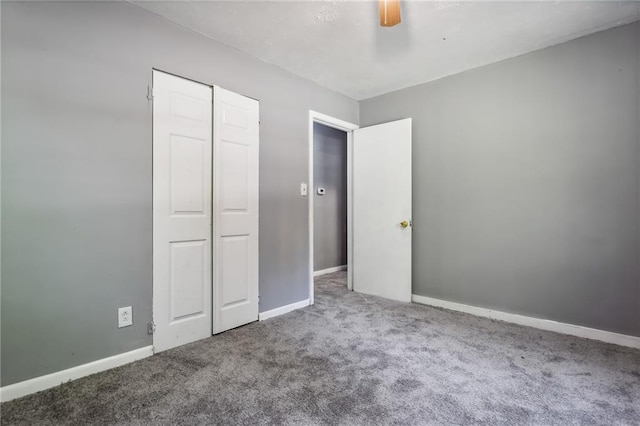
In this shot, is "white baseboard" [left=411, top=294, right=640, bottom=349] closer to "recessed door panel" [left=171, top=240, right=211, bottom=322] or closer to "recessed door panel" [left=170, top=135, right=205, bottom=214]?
"recessed door panel" [left=171, top=240, right=211, bottom=322]

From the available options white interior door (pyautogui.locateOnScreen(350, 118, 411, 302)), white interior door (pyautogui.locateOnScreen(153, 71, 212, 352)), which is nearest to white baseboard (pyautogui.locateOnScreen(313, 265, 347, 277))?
white interior door (pyautogui.locateOnScreen(350, 118, 411, 302))

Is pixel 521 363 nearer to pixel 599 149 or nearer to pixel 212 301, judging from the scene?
pixel 599 149

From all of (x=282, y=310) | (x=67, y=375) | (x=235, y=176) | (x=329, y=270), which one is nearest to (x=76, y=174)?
(x=235, y=176)

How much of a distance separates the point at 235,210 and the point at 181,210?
48cm

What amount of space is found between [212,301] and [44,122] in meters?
1.63

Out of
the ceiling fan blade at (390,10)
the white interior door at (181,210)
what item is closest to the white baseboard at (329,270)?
A: the white interior door at (181,210)

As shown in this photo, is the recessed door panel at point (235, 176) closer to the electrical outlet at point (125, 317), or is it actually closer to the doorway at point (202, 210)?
the doorway at point (202, 210)

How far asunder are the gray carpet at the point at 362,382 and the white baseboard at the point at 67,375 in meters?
0.05

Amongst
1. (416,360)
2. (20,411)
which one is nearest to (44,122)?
(20,411)

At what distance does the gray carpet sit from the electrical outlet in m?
0.28

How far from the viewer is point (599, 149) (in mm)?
2439

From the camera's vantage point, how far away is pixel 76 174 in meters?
1.87

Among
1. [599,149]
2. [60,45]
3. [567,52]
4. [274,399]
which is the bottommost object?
[274,399]

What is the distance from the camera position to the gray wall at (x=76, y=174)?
5.52 feet
